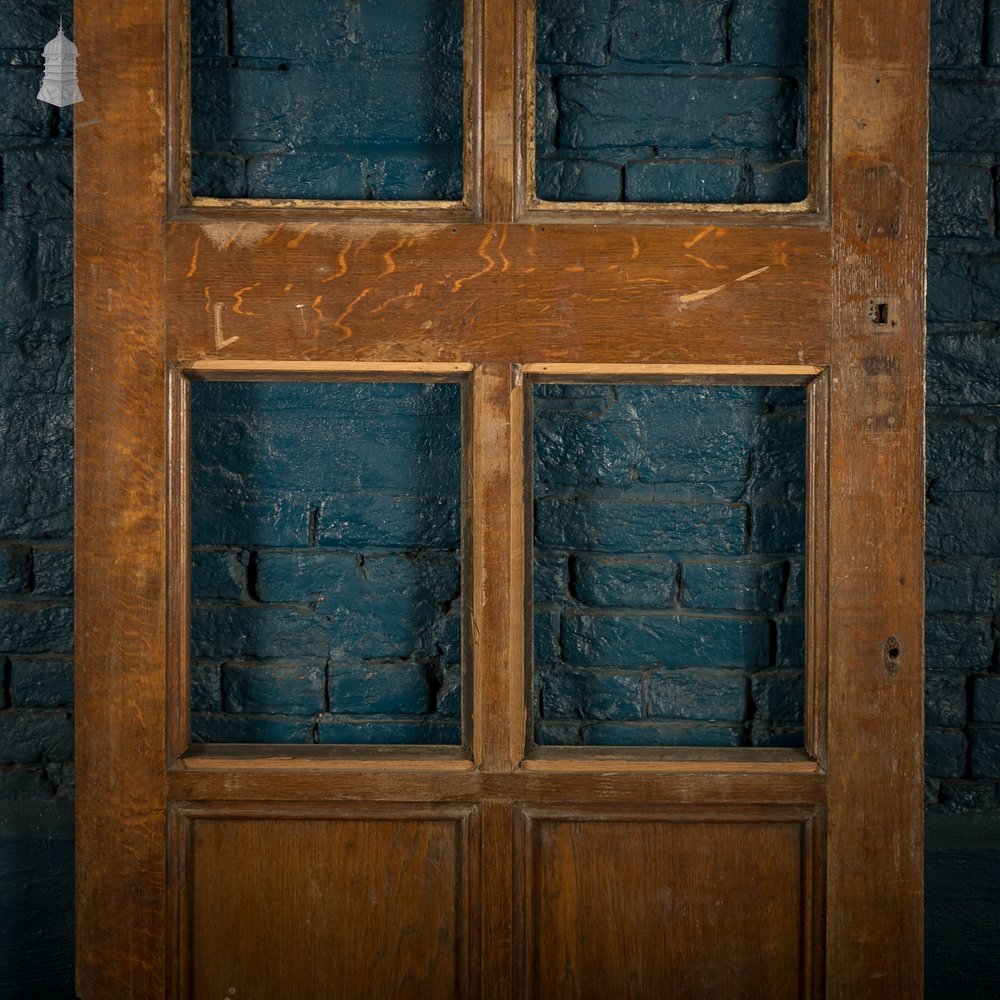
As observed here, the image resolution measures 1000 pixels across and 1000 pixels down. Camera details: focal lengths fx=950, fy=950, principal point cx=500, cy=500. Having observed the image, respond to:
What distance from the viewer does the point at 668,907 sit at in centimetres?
127

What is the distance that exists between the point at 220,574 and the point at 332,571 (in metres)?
0.17

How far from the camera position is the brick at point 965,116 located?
1.44m

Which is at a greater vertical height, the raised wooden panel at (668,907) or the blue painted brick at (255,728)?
the blue painted brick at (255,728)

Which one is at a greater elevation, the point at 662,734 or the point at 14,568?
the point at 14,568

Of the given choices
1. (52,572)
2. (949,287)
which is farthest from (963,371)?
(52,572)

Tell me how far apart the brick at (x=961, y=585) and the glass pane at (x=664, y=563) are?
0.22m

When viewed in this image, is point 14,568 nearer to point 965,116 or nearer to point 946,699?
point 946,699

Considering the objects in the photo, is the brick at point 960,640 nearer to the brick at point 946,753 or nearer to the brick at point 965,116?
the brick at point 946,753

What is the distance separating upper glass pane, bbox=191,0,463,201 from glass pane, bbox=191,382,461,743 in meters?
0.30

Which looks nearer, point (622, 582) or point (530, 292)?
point (530, 292)

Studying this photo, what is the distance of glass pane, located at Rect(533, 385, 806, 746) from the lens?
4.74 feet

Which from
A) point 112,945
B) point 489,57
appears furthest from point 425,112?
point 112,945

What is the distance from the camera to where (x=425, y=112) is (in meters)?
1.40

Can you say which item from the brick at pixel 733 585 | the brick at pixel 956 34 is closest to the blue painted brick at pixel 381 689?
the brick at pixel 733 585
